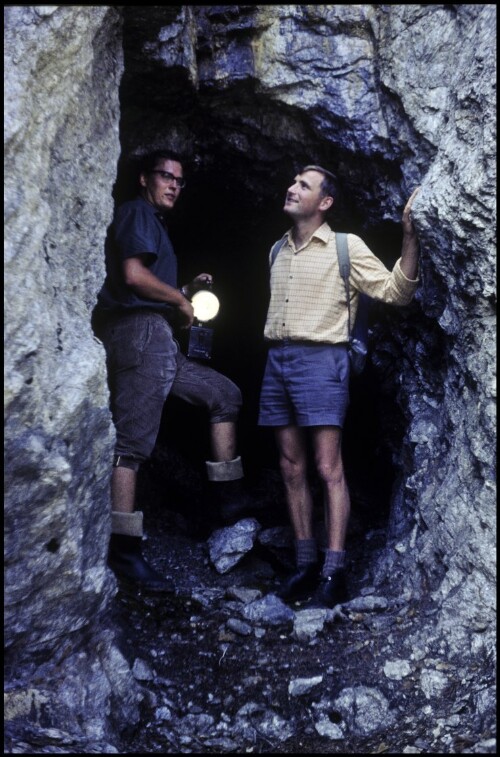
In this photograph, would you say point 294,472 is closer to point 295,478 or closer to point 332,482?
point 295,478

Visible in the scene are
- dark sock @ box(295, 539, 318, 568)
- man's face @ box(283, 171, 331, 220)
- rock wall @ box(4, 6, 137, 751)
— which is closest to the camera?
rock wall @ box(4, 6, 137, 751)

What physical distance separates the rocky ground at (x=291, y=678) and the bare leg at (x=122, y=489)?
1.58ft

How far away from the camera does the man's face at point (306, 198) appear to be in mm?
4773

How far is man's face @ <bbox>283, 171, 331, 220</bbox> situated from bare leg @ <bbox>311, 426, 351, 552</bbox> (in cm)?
137

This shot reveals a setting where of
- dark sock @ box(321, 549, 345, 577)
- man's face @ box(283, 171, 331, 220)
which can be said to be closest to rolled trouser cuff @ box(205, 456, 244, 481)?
dark sock @ box(321, 549, 345, 577)

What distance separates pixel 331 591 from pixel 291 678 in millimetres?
798

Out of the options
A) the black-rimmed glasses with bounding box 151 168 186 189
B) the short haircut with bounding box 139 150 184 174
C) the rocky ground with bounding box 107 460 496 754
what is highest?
the short haircut with bounding box 139 150 184 174

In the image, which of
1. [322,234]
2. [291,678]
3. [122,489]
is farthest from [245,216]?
[291,678]

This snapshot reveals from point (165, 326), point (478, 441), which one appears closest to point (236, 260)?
point (165, 326)

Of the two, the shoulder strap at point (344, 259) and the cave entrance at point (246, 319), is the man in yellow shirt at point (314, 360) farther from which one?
the cave entrance at point (246, 319)

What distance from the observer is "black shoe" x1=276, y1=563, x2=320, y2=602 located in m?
4.54

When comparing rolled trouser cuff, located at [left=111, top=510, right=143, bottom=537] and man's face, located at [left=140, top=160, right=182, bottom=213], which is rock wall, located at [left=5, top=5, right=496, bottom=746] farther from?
rolled trouser cuff, located at [left=111, top=510, right=143, bottom=537]

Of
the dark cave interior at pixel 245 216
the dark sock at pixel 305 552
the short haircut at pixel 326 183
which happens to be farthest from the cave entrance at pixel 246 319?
the dark sock at pixel 305 552

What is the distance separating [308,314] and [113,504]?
1624mm
